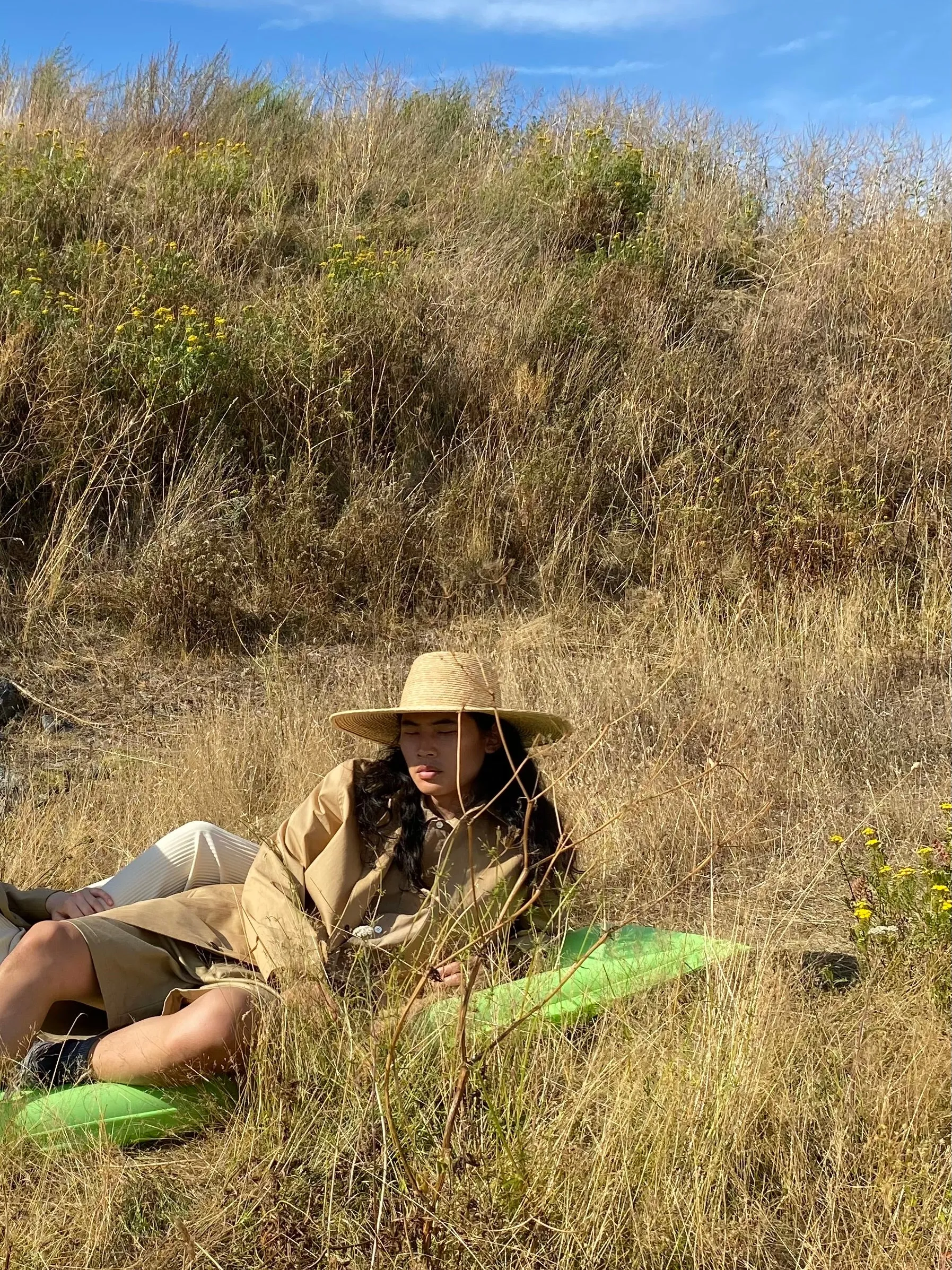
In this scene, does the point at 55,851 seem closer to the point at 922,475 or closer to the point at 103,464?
the point at 103,464

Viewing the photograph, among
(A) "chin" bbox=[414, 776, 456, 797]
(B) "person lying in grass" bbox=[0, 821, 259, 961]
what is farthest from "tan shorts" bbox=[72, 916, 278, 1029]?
(A) "chin" bbox=[414, 776, 456, 797]

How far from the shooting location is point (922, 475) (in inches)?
320

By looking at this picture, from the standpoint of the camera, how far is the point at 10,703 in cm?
602

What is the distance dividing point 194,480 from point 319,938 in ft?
14.4

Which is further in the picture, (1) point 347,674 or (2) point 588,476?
(2) point 588,476

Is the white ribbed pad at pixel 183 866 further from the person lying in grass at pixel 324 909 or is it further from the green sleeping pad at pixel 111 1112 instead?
the green sleeping pad at pixel 111 1112

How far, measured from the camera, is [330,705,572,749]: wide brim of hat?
135 inches

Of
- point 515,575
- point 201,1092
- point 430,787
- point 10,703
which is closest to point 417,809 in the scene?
point 430,787

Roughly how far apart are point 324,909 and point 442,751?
0.52 meters

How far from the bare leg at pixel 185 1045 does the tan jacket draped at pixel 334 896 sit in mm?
188

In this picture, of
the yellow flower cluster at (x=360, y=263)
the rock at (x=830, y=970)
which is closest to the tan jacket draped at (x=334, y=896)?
the rock at (x=830, y=970)

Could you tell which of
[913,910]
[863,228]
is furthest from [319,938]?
[863,228]

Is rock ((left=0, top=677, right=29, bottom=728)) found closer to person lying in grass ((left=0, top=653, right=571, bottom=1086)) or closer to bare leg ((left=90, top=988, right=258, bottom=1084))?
person lying in grass ((left=0, top=653, right=571, bottom=1086))

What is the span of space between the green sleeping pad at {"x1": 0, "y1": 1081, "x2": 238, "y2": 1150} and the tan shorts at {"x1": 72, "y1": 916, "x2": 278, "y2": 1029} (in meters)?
0.23
